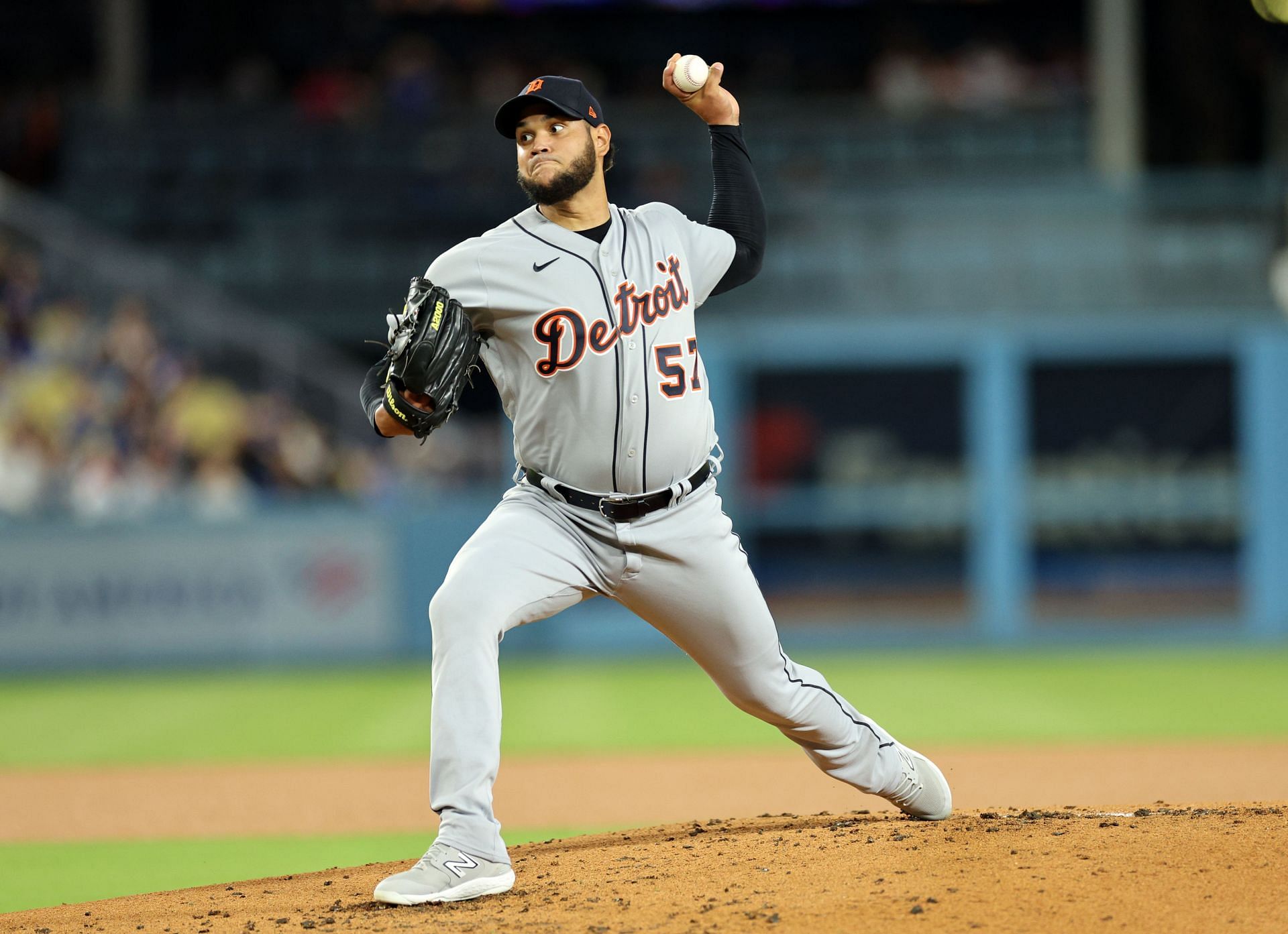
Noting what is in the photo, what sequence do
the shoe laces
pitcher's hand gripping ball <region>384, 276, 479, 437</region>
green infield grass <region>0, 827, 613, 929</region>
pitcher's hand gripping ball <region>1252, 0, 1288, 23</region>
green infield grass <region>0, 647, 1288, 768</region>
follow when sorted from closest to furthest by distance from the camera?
pitcher's hand gripping ball <region>384, 276, 479, 437</region> → the shoe laces → green infield grass <region>0, 827, 613, 929</region> → green infield grass <region>0, 647, 1288, 768</region> → pitcher's hand gripping ball <region>1252, 0, 1288, 23</region>

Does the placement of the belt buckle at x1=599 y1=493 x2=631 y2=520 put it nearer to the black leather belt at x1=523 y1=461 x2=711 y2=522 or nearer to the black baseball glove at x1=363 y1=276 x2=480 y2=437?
the black leather belt at x1=523 y1=461 x2=711 y2=522

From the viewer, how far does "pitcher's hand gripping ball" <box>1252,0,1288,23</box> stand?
1775 cm

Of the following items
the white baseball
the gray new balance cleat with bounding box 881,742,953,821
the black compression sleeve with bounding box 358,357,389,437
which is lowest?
the gray new balance cleat with bounding box 881,742,953,821

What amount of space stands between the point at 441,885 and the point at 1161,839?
6.01 feet

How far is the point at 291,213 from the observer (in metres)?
15.5

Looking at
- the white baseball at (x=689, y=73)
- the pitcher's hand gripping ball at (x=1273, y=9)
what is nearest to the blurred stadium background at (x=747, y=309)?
the pitcher's hand gripping ball at (x=1273, y=9)

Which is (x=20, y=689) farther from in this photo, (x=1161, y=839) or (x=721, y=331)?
(x=1161, y=839)

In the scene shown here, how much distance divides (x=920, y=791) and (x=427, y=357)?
6.03 feet

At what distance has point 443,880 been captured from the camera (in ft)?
11.8

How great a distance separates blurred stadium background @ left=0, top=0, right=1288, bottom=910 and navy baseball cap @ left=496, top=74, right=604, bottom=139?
4.30m

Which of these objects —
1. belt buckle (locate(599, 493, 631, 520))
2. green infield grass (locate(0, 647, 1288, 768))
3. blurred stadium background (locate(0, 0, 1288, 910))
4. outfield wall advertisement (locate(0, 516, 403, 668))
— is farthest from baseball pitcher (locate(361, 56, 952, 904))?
outfield wall advertisement (locate(0, 516, 403, 668))

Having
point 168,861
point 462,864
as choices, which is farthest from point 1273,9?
point 462,864

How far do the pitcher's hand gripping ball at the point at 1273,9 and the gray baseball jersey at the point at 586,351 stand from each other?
16.1 metres

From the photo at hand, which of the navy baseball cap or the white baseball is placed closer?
the navy baseball cap
